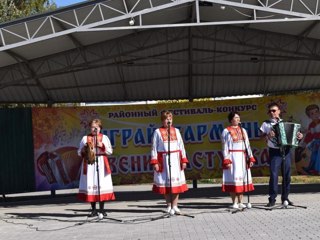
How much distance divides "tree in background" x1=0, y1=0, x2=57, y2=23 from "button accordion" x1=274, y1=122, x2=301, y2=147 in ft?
57.5

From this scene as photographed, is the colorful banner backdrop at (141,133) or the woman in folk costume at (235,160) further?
the colorful banner backdrop at (141,133)

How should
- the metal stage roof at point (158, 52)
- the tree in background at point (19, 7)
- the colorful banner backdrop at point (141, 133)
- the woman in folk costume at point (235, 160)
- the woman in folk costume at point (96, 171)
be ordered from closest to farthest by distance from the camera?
the woman in folk costume at point (96, 171) < the woman in folk costume at point (235, 160) < the metal stage roof at point (158, 52) < the colorful banner backdrop at point (141, 133) < the tree in background at point (19, 7)

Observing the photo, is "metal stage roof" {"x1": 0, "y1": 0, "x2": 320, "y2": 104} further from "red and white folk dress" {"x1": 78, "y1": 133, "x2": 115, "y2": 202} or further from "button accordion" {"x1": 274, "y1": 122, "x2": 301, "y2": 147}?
"red and white folk dress" {"x1": 78, "y1": 133, "x2": 115, "y2": 202}

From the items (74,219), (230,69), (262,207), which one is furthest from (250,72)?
(74,219)

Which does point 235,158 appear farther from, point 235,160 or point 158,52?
point 158,52

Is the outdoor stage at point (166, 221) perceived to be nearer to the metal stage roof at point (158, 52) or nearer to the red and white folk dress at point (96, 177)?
the red and white folk dress at point (96, 177)

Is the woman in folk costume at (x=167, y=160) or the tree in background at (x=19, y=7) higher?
the tree in background at (x=19, y=7)

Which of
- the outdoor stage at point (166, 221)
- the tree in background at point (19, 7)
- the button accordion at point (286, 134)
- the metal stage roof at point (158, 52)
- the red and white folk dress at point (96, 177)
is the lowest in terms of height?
the outdoor stage at point (166, 221)

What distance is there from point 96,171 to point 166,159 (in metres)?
1.42

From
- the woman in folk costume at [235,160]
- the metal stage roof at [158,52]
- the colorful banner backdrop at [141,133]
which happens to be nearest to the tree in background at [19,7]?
the metal stage roof at [158,52]

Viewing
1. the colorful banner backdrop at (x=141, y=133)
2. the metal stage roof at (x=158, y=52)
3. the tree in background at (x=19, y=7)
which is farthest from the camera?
the tree in background at (x=19, y=7)

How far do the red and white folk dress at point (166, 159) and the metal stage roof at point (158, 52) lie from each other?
2.92 meters

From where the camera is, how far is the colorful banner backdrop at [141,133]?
15.3 m

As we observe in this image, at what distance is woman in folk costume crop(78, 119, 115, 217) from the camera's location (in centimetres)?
1059
